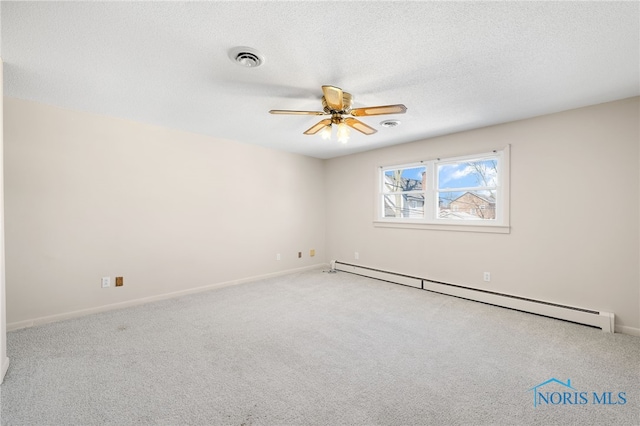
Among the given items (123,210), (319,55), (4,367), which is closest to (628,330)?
(319,55)

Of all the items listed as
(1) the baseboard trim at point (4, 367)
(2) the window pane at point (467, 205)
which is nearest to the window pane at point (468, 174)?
(2) the window pane at point (467, 205)

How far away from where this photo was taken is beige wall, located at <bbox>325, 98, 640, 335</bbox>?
2.74m

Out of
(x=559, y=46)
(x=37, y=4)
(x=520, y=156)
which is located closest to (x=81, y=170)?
(x=37, y=4)

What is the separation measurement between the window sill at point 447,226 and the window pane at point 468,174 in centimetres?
56

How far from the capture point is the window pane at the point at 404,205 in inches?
175

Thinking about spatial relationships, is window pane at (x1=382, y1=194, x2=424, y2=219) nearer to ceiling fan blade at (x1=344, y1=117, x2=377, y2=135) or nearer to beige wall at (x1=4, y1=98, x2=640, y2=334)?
beige wall at (x1=4, y1=98, x2=640, y2=334)

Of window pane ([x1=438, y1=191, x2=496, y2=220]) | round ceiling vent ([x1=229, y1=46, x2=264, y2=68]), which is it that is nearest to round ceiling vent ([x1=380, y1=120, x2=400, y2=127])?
window pane ([x1=438, y1=191, x2=496, y2=220])

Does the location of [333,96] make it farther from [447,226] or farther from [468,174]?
[447,226]

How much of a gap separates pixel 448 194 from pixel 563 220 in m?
1.36

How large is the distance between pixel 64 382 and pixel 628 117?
5.25 m

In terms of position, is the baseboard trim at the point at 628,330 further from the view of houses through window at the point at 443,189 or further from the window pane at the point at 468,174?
the window pane at the point at 468,174

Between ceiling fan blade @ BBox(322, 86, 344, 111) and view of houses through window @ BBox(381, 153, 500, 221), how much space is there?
2.38m

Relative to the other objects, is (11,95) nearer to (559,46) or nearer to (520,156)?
(559,46)

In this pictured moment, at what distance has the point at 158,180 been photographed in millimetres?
3674
